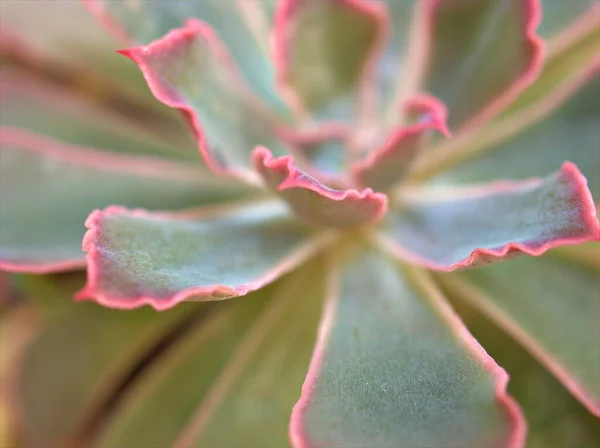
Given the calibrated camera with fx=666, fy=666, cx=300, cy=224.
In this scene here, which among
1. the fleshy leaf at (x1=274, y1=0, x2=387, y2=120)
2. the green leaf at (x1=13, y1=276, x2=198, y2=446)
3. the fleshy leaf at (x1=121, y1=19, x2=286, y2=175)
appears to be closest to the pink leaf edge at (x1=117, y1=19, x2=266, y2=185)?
the fleshy leaf at (x1=121, y1=19, x2=286, y2=175)

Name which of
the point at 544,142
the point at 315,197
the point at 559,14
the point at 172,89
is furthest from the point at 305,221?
the point at 559,14

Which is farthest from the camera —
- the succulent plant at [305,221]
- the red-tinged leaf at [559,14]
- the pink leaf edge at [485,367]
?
the red-tinged leaf at [559,14]

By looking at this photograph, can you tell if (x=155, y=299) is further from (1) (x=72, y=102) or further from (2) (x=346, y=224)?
(1) (x=72, y=102)

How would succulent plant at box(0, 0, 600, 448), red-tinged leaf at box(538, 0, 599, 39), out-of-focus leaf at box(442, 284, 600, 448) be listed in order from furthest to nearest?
red-tinged leaf at box(538, 0, 599, 39) < out-of-focus leaf at box(442, 284, 600, 448) < succulent plant at box(0, 0, 600, 448)

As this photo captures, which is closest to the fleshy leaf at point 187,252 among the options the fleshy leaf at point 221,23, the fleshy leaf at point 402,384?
the fleshy leaf at point 402,384

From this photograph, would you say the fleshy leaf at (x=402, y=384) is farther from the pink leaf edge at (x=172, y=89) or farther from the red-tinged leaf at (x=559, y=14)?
the red-tinged leaf at (x=559, y=14)

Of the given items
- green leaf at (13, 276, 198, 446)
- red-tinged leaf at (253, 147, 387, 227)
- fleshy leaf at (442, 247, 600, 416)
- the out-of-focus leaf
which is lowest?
green leaf at (13, 276, 198, 446)

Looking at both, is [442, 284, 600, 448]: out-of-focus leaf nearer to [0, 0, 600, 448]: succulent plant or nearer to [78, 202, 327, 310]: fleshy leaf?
[0, 0, 600, 448]: succulent plant

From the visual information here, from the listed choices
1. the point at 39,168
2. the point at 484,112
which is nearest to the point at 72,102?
the point at 39,168

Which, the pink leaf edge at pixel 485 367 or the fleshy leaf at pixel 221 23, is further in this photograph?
the fleshy leaf at pixel 221 23
